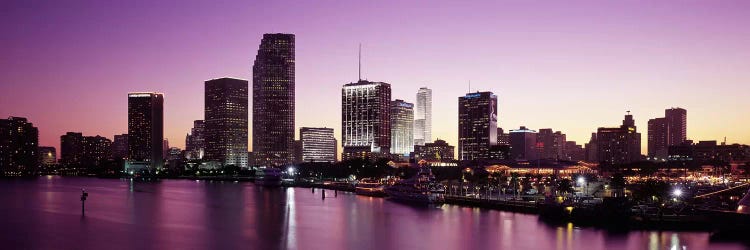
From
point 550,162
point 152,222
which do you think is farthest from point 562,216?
point 550,162

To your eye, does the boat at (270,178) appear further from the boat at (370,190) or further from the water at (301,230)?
the water at (301,230)

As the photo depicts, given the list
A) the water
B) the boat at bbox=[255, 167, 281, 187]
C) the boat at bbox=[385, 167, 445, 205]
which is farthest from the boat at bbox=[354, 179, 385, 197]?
the boat at bbox=[255, 167, 281, 187]

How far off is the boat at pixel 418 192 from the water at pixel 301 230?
5.74 meters

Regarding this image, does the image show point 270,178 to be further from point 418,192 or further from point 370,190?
point 418,192

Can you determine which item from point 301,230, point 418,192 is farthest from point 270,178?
point 301,230

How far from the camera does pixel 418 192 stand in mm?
98188

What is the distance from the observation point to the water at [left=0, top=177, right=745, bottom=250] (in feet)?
176

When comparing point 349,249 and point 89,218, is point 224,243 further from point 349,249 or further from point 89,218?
point 89,218

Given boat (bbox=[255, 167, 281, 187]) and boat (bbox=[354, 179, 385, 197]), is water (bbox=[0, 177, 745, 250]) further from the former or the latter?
boat (bbox=[255, 167, 281, 187])

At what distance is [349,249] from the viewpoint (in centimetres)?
5209

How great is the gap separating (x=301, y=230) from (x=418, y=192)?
37.3 m

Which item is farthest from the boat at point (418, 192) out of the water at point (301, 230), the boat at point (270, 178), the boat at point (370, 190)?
the boat at point (270, 178)

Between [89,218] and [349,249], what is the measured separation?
123ft

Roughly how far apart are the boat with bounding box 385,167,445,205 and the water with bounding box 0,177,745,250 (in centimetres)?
574
